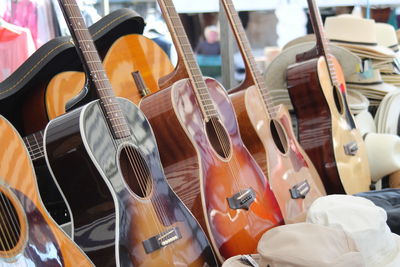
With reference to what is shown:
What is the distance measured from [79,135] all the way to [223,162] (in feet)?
1.51

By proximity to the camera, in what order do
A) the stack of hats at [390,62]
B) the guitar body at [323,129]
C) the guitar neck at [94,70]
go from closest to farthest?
1. the guitar neck at [94,70]
2. the guitar body at [323,129]
3. the stack of hats at [390,62]

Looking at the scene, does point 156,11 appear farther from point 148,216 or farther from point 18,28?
point 148,216

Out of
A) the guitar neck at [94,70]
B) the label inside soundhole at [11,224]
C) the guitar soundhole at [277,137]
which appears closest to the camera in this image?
the label inside soundhole at [11,224]

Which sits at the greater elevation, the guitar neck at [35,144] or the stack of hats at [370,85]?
the guitar neck at [35,144]

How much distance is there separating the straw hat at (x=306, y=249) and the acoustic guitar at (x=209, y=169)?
0.46 feet

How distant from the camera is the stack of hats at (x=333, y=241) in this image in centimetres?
118

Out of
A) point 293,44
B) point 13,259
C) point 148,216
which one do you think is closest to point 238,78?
point 293,44

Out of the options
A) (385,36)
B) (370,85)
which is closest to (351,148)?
(370,85)

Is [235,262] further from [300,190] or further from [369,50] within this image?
[369,50]

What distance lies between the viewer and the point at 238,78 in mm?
3783

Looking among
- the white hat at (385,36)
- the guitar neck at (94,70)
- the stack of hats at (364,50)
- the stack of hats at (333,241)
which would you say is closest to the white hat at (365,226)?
the stack of hats at (333,241)

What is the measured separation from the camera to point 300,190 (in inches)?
70.4

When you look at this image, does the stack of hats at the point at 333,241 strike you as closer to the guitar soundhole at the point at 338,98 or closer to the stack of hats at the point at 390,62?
the guitar soundhole at the point at 338,98

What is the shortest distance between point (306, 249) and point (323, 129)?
0.98 metres
